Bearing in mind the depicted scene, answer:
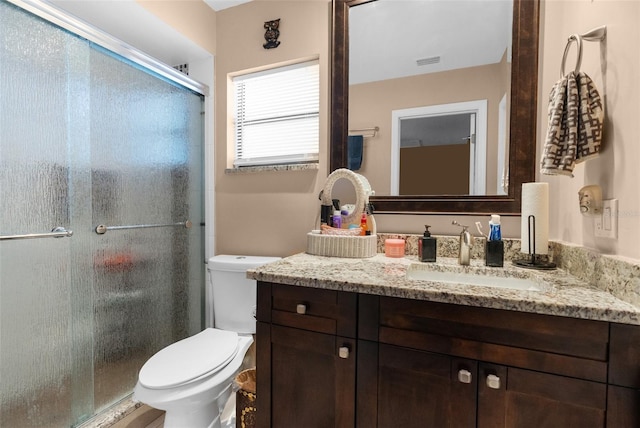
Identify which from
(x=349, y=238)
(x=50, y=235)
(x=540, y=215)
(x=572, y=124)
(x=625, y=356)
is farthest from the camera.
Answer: (x=349, y=238)

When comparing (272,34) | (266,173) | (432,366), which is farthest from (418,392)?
(272,34)

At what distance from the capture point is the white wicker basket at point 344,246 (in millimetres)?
1330

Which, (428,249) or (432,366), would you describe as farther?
(428,249)

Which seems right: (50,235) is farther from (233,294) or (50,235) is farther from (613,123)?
(613,123)

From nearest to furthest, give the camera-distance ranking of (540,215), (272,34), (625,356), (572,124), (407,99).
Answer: (625,356) → (572,124) → (540,215) → (407,99) → (272,34)

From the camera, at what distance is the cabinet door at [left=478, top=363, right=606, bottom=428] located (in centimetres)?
71

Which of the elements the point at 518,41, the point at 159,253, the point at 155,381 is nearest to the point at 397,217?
the point at 518,41

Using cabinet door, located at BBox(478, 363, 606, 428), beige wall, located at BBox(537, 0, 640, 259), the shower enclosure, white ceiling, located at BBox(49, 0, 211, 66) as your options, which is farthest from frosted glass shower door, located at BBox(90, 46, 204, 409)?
beige wall, located at BBox(537, 0, 640, 259)

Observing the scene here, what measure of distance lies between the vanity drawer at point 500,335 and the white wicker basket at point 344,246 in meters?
0.44

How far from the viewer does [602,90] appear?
3.01 ft

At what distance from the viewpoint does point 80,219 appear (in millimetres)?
1336

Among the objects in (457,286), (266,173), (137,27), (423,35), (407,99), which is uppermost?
(137,27)

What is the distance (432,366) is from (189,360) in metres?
0.97

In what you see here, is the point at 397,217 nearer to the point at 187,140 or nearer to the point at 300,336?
the point at 300,336
